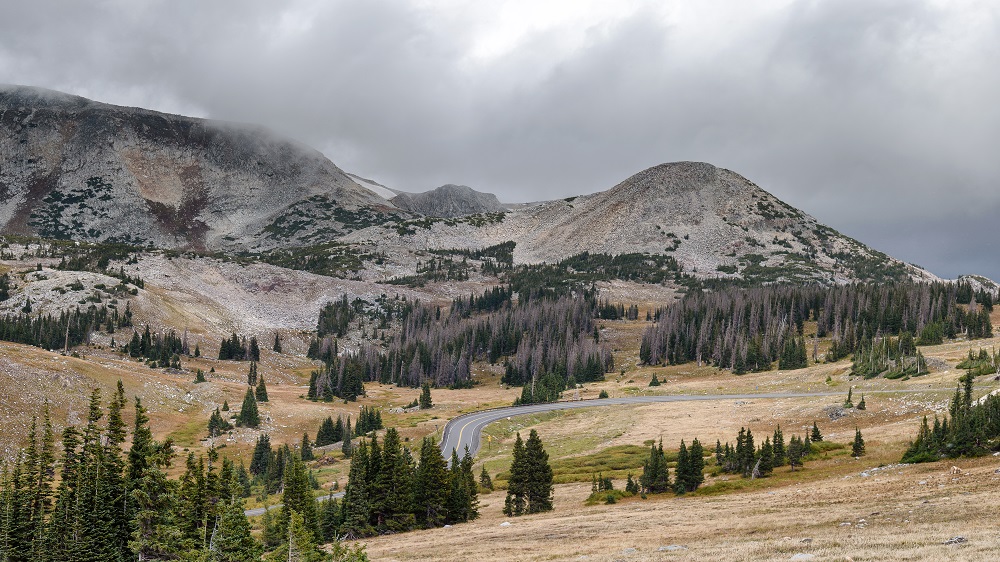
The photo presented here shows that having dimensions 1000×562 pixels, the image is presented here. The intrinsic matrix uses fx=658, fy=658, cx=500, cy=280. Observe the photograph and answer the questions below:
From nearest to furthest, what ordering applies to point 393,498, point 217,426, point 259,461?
point 393,498 → point 259,461 → point 217,426

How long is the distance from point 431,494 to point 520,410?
58033mm

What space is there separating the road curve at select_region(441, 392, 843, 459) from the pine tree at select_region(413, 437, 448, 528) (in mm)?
24214

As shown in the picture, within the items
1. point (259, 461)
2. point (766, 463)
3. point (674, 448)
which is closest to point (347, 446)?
point (259, 461)

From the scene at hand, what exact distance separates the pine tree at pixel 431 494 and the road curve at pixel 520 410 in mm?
24214

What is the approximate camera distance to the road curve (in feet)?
301

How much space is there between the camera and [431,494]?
5853 centimetres

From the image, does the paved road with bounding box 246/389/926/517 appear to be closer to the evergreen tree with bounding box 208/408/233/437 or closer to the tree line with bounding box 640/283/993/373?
the tree line with bounding box 640/283/993/373

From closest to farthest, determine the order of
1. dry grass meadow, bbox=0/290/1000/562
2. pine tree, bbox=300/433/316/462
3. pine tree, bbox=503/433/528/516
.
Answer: dry grass meadow, bbox=0/290/1000/562
pine tree, bbox=503/433/528/516
pine tree, bbox=300/433/316/462

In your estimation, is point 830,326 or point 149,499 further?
point 830,326

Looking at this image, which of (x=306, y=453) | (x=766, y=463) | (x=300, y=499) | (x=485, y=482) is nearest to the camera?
(x=300, y=499)

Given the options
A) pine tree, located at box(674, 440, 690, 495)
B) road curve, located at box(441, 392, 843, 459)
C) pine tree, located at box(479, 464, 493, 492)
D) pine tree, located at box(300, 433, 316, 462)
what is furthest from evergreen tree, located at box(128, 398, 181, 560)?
pine tree, located at box(300, 433, 316, 462)

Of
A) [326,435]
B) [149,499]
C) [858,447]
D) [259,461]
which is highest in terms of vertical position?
[858,447]

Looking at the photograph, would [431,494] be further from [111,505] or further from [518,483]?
[111,505]

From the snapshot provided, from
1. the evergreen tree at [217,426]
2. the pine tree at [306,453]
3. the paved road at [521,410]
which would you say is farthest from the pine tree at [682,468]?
the evergreen tree at [217,426]
